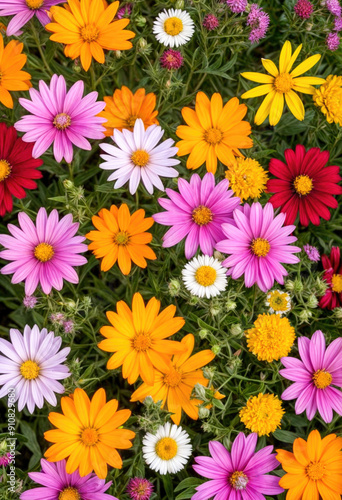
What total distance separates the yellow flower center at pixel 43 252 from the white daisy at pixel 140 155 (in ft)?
1.12

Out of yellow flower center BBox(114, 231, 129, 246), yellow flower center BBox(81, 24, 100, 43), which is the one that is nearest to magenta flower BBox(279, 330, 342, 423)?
yellow flower center BBox(114, 231, 129, 246)

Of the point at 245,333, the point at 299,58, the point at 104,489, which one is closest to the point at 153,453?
the point at 104,489

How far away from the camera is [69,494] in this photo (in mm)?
1813

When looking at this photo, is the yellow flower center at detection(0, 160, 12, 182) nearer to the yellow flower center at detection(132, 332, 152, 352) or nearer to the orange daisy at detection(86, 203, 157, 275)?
the orange daisy at detection(86, 203, 157, 275)

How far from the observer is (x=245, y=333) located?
1.92 m

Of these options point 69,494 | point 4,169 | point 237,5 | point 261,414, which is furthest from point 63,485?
point 237,5

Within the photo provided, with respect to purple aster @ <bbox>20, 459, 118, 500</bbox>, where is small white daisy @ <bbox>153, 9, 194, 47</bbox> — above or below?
above

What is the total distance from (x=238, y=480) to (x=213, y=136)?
1217mm

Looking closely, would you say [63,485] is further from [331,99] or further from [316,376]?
[331,99]

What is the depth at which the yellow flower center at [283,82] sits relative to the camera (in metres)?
2.10

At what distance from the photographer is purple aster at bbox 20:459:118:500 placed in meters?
1.80

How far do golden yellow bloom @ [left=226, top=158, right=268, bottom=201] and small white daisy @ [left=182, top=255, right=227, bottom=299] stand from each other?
306 mm

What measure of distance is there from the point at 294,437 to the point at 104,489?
713 mm

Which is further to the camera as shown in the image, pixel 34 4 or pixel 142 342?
pixel 34 4
